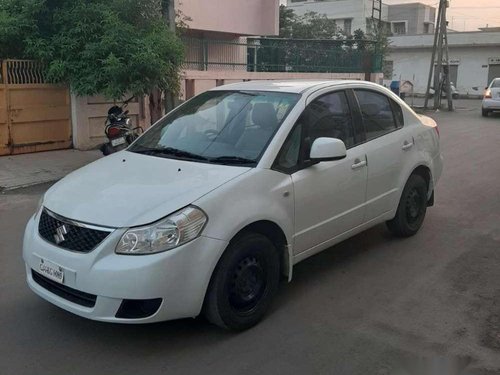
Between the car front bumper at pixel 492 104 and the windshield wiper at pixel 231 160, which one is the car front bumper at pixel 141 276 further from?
the car front bumper at pixel 492 104

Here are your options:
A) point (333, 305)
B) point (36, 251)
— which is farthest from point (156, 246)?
point (333, 305)

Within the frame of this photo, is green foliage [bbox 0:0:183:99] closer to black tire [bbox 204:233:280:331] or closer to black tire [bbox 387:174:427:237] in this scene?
black tire [bbox 387:174:427:237]

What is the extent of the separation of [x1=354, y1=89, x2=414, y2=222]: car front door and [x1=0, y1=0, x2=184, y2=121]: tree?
5458 millimetres

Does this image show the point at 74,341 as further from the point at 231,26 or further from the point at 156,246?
the point at 231,26

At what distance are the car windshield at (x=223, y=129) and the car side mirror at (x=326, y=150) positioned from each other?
0.34 m

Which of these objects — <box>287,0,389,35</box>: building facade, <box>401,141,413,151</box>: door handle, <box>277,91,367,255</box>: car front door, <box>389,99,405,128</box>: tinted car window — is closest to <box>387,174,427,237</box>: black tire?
<box>401,141,413,151</box>: door handle

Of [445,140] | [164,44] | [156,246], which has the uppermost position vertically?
[164,44]

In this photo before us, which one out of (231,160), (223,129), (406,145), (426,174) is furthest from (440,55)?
(231,160)

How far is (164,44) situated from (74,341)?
7.53 m

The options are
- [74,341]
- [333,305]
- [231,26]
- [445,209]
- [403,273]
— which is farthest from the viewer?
[231,26]

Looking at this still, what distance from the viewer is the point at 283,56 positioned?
18141 mm

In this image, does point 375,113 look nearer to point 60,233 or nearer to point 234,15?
point 60,233

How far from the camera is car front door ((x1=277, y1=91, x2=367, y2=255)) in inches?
166

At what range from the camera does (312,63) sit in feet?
63.7
